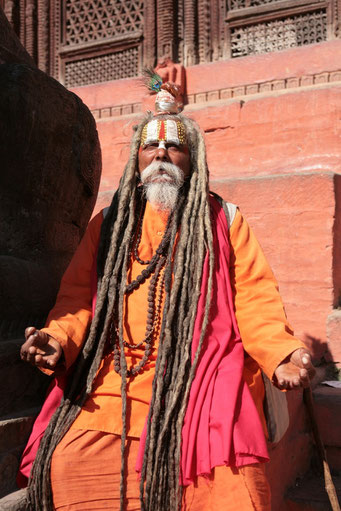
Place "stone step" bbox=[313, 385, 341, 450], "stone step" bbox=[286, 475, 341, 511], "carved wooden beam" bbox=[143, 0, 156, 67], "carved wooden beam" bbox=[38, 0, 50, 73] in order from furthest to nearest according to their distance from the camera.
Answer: "carved wooden beam" bbox=[38, 0, 50, 73] < "carved wooden beam" bbox=[143, 0, 156, 67] < "stone step" bbox=[313, 385, 341, 450] < "stone step" bbox=[286, 475, 341, 511]

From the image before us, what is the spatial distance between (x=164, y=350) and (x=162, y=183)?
0.64m

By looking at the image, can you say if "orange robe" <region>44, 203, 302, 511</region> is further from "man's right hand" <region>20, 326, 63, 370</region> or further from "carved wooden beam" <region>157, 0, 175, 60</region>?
"carved wooden beam" <region>157, 0, 175, 60</region>

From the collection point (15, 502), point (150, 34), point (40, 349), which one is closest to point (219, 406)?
point (40, 349)

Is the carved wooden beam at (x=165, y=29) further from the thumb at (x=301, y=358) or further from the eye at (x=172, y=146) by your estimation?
the thumb at (x=301, y=358)

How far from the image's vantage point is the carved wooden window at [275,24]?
205 inches

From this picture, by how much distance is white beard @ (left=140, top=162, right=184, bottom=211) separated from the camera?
2016 mm

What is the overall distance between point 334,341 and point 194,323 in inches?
69.3

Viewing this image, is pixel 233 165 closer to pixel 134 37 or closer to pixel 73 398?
pixel 134 37

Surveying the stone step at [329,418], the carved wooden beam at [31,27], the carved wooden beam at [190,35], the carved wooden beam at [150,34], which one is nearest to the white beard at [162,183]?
the stone step at [329,418]

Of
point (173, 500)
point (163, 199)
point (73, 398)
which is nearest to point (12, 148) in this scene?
point (163, 199)

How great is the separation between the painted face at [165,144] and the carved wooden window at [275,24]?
3.71m

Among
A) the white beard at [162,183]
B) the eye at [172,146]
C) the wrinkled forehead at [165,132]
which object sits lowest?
the white beard at [162,183]

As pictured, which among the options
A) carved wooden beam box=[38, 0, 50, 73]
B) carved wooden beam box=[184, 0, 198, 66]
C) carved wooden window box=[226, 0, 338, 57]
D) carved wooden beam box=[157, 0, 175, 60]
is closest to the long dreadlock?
carved wooden window box=[226, 0, 338, 57]

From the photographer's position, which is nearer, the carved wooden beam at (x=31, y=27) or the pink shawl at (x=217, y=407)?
the pink shawl at (x=217, y=407)
